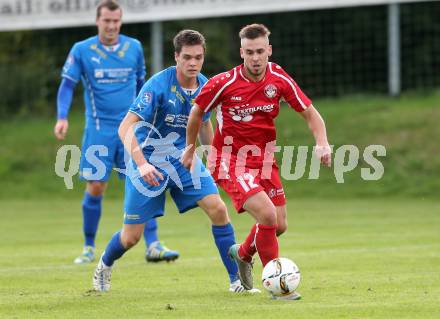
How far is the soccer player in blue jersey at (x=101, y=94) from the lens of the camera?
11.4 meters

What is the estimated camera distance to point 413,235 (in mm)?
13211

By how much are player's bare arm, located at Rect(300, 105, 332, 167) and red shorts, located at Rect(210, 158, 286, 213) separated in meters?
0.47

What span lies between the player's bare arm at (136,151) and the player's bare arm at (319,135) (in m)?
1.22

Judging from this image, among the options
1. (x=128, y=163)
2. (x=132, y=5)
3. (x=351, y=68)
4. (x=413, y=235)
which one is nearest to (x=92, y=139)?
(x=128, y=163)

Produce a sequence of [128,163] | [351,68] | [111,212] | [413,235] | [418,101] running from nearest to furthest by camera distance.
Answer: [128,163]
[413,235]
[111,212]
[418,101]
[351,68]

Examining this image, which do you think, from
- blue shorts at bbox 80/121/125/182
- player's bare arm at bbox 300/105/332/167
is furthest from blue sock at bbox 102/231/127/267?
blue shorts at bbox 80/121/125/182

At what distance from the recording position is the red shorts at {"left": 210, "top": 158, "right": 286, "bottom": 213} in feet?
26.2

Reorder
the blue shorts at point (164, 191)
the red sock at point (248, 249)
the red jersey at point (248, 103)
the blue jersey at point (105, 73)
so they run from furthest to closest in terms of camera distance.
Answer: the blue jersey at point (105, 73) → the blue shorts at point (164, 191) → the red sock at point (248, 249) → the red jersey at point (248, 103)

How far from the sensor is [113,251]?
8656 millimetres

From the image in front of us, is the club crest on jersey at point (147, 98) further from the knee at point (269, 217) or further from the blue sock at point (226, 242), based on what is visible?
the knee at point (269, 217)

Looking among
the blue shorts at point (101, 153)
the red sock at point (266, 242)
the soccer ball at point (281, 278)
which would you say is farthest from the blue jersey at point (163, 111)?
the blue shorts at point (101, 153)

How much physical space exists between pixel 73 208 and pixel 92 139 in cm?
756

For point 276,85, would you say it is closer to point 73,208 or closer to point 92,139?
point 92,139

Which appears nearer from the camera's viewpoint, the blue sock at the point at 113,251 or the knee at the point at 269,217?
the knee at the point at 269,217
